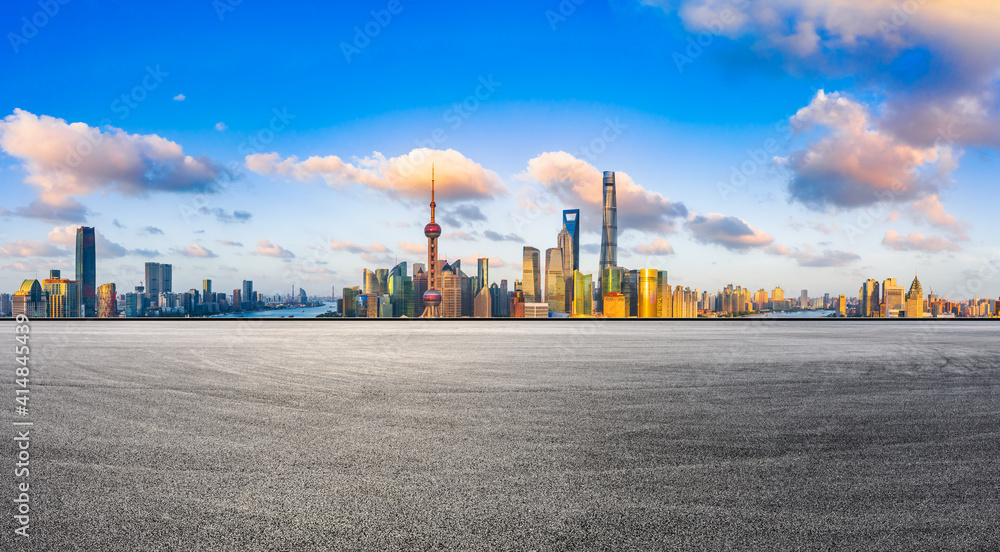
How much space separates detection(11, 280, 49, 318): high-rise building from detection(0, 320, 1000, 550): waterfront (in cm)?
7941

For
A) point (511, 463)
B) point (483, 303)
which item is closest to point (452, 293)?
point (483, 303)

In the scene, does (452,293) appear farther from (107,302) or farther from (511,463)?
(511,463)

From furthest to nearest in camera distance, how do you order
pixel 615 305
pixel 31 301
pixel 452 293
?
pixel 452 293
pixel 615 305
pixel 31 301

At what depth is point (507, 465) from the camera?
7508 millimetres

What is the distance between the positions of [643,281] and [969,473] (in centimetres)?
11974

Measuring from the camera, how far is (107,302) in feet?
288

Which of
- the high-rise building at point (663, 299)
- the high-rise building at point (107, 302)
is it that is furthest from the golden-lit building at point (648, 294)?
the high-rise building at point (107, 302)

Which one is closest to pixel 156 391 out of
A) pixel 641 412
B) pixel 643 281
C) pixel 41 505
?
pixel 41 505

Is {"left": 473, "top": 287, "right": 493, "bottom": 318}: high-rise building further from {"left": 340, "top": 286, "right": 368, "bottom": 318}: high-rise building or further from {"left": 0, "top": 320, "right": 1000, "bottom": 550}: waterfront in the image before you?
{"left": 0, "top": 320, "right": 1000, "bottom": 550}: waterfront

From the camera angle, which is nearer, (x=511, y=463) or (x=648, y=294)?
(x=511, y=463)

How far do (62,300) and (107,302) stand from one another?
21.4ft

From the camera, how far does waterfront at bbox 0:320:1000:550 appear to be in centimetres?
543

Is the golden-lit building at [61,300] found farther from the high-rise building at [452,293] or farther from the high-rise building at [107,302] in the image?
the high-rise building at [452,293]

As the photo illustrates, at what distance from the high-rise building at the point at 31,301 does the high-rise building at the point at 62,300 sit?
0.79 metres
